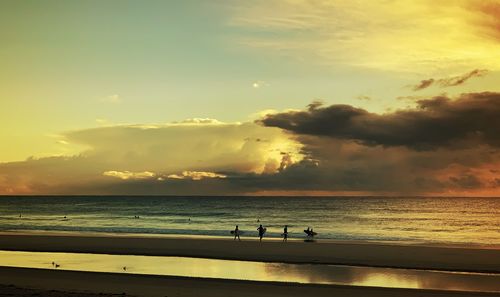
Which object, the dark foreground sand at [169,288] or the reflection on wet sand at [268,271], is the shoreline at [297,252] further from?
the dark foreground sand at [169,288]

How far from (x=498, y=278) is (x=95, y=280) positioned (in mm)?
21495

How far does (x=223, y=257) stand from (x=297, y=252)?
19.7 feet

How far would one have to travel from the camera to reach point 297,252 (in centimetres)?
4059

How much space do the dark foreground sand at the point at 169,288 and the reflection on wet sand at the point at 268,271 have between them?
195 cm

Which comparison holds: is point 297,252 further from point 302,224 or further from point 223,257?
Answer: point 302,224

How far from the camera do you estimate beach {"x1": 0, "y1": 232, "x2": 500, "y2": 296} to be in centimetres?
2391

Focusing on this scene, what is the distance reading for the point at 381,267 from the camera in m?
33.7

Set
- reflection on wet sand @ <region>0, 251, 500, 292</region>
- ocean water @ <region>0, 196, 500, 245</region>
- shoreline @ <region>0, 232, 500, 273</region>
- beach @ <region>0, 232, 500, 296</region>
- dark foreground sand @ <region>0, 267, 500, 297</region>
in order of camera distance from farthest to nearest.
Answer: ocean water @ <region>0, 196, 500, 245</region>, shoreline @ <region>0, 232, 500, 273</region>, reflection on wet sand @ <region>0, 251, 500, 292</region>, beach @ <region>0, 232, 500, 296</region>, dark foreground sand @ <region>0, 267, 500, 297</region>

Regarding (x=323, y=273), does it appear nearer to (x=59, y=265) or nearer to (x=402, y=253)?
(x=402, y=253)

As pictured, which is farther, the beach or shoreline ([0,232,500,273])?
shoreline ([0,232,500,273])

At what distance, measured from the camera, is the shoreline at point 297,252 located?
35406mm

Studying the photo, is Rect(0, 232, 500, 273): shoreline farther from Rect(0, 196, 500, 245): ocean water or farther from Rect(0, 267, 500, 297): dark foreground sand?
Rect(0, 196, 500, 245): ocean water

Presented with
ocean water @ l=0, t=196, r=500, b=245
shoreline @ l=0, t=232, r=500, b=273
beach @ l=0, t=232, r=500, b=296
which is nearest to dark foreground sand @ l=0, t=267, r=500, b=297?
beach @ l=0, t=232, r=500, b=296

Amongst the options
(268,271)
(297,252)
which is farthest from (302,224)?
(268,271)
